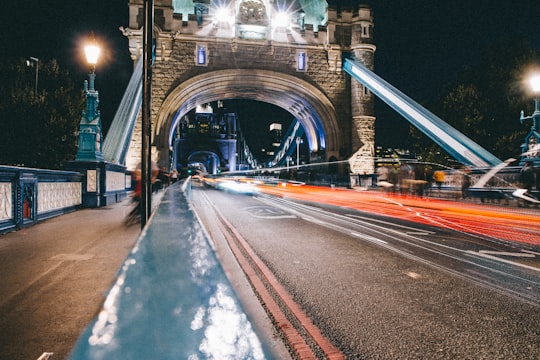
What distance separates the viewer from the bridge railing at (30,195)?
6.67 metres

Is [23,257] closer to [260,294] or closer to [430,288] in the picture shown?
[260,294]

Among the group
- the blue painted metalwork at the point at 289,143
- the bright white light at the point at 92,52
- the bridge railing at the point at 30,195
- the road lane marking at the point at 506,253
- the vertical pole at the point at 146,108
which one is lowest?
the road lane marking at the point at 506,253

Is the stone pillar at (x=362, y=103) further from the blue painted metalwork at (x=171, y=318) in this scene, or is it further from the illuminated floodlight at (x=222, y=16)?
the blue painted metalwork at (x=171, y=318)

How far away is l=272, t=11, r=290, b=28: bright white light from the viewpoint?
29.8 metres

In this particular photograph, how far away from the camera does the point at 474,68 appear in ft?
105

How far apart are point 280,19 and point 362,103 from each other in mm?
9276

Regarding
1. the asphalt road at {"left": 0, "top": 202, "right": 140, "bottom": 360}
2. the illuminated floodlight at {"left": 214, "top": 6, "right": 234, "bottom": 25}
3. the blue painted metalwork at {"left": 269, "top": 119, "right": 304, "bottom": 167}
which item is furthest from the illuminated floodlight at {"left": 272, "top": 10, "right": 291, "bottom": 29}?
the asphalt road at {"left": 0, "top": 202, "right": 140, "bottom": 360}

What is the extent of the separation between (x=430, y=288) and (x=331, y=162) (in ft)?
88.1

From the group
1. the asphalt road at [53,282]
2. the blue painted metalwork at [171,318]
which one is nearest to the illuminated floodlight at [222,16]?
the asphalt road at [53,282]

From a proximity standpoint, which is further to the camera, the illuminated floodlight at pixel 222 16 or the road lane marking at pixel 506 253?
the illuminated floodlight at pixel 222 16

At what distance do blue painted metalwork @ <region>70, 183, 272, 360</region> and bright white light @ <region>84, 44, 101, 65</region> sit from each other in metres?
8.14

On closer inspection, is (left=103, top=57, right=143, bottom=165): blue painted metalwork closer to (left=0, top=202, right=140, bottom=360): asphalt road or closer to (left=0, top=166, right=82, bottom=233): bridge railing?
(left=0, top=166, right=82, bottom=233): bridge railing

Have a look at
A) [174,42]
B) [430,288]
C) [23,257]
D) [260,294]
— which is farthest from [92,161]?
[174,42]

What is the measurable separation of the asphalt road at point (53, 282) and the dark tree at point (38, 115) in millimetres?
22731
